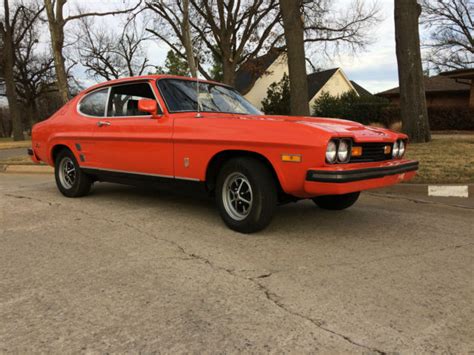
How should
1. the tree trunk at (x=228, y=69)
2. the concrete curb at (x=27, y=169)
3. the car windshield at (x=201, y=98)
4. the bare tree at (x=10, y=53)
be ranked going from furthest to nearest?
the bare tree at (x=10, y=53) → the tree trunk at (x=228, y=69) → the concrete curb at (x=27, y=169) → the car windshield at (x=201, y=98)

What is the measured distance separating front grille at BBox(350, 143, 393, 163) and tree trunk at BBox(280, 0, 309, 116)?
20.1 feet

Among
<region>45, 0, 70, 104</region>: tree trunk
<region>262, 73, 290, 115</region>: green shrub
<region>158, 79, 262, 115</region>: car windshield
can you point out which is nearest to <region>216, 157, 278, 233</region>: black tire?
<region>158, 79, 262, 115</region>: car windshield

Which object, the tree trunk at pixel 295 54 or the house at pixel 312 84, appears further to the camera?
the house at pixel 312 84

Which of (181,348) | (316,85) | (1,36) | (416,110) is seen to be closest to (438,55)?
(316,85)

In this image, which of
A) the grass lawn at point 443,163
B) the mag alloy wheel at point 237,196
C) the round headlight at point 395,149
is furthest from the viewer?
the grass lawn at point 443,163

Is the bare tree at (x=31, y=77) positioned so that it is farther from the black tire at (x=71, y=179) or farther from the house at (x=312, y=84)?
the black tire at (x=71, y=179)

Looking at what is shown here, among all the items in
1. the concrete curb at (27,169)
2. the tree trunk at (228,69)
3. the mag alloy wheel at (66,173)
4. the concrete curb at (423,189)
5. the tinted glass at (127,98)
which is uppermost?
the tree trunk at (228,69)

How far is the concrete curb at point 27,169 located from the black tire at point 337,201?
23.5 feet

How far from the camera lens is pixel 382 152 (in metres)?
4.05

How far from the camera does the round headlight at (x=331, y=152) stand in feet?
11.5

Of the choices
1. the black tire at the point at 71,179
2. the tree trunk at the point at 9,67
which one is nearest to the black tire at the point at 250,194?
the black tire at the point at 71,179

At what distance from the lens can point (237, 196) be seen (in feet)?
13.4

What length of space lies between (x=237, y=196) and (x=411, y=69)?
8.74 meters

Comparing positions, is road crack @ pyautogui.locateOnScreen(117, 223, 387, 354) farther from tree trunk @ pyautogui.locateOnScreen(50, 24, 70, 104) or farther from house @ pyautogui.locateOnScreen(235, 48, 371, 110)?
house @ pyautogui.locateOnScreen(235, 48, 371, 110)
